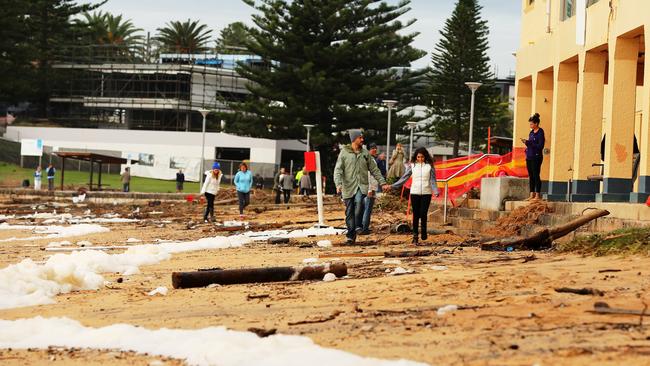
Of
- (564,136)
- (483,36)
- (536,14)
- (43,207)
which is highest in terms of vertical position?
(483,36)

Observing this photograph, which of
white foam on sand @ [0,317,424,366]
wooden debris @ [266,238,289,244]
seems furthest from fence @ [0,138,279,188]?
white foam on sand @ [0,317,424,366]

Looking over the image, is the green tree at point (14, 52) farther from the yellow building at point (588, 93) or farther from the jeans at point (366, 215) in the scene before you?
the jeans at point (366, 215)

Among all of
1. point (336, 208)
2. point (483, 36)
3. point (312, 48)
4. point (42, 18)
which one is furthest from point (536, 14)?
point (42, 18)

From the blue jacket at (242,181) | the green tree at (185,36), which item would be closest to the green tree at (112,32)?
the green tree at (185,36)

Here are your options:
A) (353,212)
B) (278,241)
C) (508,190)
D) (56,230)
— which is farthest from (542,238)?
(56,230)

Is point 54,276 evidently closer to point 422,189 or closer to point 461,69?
point 422,189

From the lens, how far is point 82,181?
6425 centimetres

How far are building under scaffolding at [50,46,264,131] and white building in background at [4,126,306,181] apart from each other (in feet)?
15.9

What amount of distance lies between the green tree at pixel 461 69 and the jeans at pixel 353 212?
4788 cm

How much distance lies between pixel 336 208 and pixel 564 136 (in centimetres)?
965

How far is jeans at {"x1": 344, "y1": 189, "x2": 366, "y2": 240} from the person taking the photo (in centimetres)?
1565

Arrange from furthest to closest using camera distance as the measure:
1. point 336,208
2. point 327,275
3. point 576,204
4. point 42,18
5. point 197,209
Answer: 1. point 42,18
2. point 197,209
3. point 336,208
4. point 576,204
5. point 327,275

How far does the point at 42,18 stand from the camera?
268ft

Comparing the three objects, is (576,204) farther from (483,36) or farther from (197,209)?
(483,36)
